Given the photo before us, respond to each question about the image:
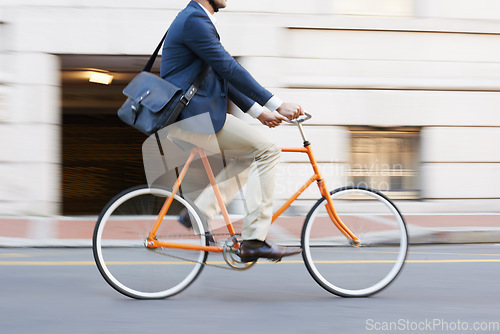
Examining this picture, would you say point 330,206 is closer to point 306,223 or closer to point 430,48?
point 306,223

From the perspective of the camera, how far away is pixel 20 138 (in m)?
8.00

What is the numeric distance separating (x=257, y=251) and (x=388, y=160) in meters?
5.71

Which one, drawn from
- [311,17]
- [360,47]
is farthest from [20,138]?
[360,47]

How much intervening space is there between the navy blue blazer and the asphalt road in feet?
3.11

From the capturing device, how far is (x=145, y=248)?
371 centimetres

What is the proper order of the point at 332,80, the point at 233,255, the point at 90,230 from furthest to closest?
the point at 332,80, the point at 90,230, the point at 233,255

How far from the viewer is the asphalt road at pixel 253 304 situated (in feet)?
10.6

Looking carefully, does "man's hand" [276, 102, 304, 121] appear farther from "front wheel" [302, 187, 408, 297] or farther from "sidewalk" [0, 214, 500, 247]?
"sidewalk" [0, 214, 500, 247]

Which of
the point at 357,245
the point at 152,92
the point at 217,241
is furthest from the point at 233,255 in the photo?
the point at 152,92

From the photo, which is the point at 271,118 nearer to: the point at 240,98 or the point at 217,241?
the point at 240,98

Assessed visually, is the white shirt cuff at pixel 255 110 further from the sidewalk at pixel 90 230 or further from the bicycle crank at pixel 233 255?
the sidewalk at pixel 90 230

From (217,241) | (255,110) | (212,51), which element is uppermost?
(212,51)

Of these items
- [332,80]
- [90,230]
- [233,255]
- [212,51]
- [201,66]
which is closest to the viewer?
[212,51]

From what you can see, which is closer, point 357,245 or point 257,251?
point 257,251
